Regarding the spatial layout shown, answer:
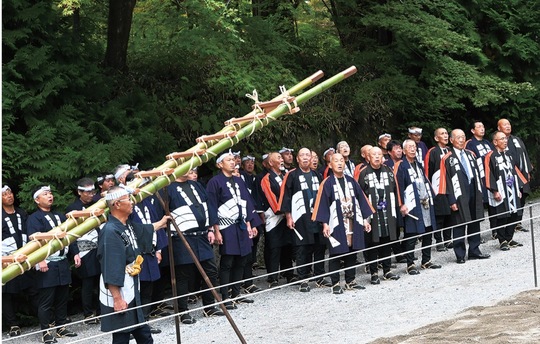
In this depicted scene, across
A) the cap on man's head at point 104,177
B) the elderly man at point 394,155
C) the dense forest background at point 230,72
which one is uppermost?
the dense forest background at point 230,72

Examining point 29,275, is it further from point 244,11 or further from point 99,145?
point 244,11

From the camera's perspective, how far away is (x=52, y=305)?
408 inches

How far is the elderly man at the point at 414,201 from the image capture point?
1273cm

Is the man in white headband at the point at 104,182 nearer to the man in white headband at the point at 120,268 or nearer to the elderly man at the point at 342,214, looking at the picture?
the elderly man at the point at 342,214

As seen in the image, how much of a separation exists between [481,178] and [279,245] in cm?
360

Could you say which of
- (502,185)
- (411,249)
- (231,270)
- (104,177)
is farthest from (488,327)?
(502,185)

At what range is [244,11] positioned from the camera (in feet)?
51.1

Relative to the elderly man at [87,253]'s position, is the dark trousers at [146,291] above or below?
below

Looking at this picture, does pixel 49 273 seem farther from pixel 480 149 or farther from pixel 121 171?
pixel 480 149

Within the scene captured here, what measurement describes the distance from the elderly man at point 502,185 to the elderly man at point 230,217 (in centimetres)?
447

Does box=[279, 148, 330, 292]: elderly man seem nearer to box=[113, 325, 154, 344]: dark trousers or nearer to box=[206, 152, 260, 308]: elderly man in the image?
box=[206, 152, 260, 308]: elderly man

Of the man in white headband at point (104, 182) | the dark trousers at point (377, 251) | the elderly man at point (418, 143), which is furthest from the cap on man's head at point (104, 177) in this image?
the elderly man at point (418, 143)

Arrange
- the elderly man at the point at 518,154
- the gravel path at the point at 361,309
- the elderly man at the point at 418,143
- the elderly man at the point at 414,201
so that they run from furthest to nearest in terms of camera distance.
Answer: the elderly man at the point at 418,143 → the elderly man at the point at 518,154 → the elderly man at the point at 414,201 → the gravel path at the point at 361,309

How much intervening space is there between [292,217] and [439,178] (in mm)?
2632
